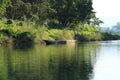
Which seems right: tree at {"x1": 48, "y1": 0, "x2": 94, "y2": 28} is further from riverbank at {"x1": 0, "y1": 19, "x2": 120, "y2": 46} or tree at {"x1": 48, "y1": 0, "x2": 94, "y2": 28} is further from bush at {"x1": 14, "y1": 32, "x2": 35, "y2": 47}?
bush at {"x1": 14, "y1": 32, "x2": 35, "y2": 47}

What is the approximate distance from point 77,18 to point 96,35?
1306cm

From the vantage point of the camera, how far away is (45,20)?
109 m

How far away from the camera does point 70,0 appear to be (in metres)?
118

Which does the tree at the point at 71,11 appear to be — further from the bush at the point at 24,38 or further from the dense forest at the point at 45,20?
the bush at the point at 24,38

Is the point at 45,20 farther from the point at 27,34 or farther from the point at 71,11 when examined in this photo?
the point at 27,34

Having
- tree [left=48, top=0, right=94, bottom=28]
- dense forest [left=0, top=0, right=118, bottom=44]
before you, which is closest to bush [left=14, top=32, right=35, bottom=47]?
dense forest [left=0, top=0, right=118, bottom=44]

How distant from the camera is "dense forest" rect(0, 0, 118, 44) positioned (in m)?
84.4

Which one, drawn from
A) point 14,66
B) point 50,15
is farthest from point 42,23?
point 14,66

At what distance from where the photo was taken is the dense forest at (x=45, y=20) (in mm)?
84438

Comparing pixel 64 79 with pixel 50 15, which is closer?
pixel 64 79

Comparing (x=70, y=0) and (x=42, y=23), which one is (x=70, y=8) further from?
(x=42, y=23)

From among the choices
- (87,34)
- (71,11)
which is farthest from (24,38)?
(87,34)

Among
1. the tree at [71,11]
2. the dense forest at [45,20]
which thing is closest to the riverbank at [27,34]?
the dense forest at [45,20]

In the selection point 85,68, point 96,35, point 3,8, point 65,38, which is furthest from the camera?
point 96,35
